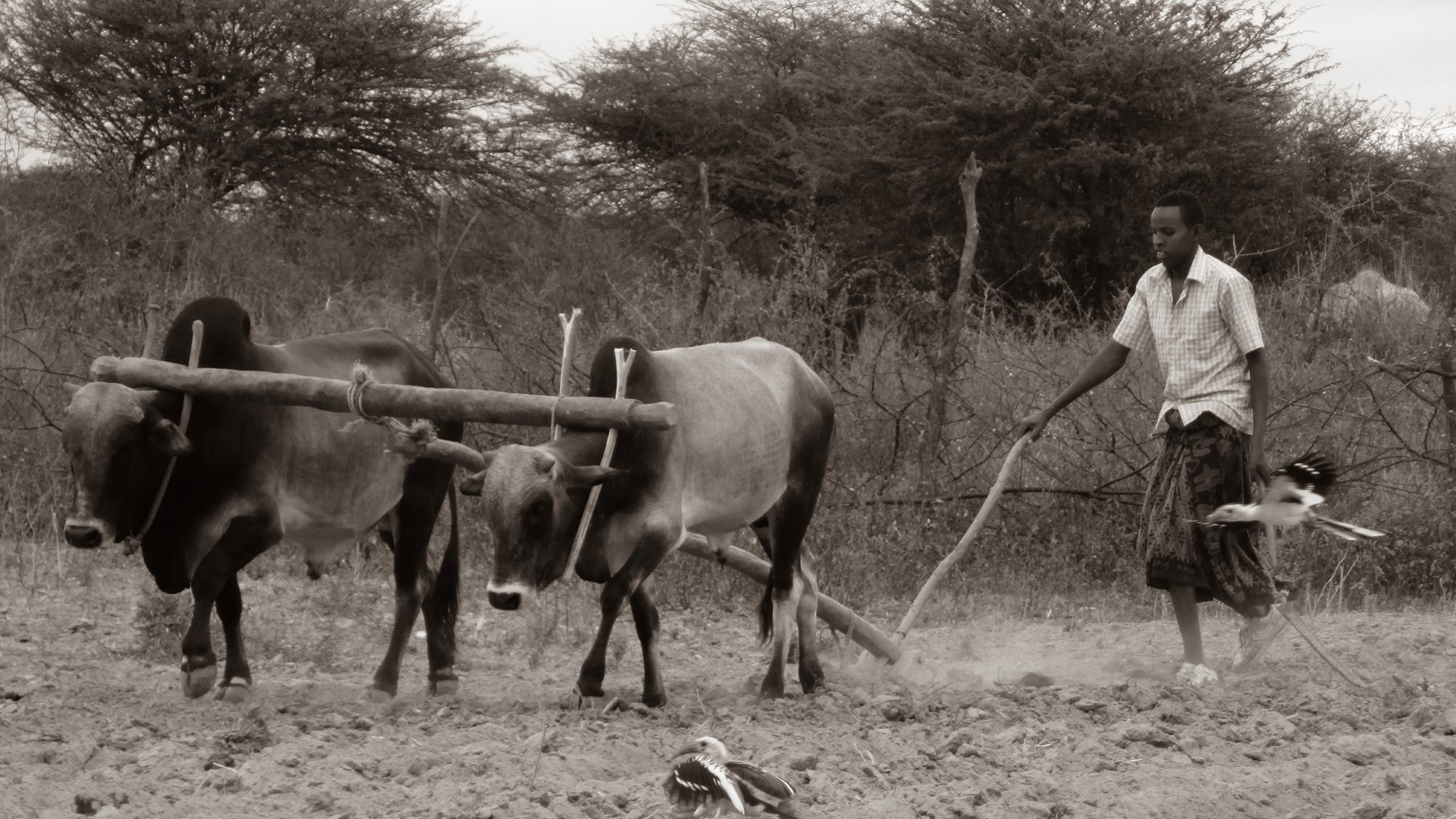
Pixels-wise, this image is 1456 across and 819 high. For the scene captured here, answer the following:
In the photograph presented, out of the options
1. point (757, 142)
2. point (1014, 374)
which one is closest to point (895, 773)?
point (1014, 374)

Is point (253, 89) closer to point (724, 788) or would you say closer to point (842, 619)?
point (842, 619)

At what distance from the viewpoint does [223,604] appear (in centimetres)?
560

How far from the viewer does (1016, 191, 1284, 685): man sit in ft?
18.5

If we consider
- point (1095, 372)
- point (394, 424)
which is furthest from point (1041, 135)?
point (394, 424)

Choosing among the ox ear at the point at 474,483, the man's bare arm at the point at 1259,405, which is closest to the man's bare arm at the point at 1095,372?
the man's bare arm at the point at 1259,405

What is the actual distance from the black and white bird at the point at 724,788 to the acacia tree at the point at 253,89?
1341cm

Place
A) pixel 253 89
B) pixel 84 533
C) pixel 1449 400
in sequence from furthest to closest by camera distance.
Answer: pixel 253 89
pixel 1449 400
pixel 84 533

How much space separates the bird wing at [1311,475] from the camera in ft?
17.5

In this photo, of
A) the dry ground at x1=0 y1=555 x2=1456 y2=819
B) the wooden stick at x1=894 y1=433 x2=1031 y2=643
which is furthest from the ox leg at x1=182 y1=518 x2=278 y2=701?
the wooden stick at x1=894 y1=433 x2=1031 y2=643

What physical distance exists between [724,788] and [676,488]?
5.36 ft

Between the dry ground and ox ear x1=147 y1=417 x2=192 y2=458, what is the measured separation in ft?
2.62

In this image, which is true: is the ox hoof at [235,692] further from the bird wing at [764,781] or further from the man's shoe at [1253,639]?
the man's shoe at [1253,639]

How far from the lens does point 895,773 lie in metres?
4.48

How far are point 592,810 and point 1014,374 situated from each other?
6761 millimetres
